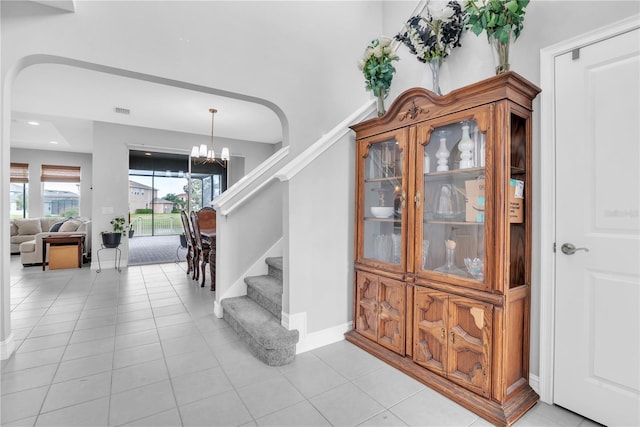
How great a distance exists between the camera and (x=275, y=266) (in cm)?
342

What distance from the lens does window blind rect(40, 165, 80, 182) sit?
8438mm

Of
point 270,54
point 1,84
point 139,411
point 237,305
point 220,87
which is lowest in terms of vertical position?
point 139,411

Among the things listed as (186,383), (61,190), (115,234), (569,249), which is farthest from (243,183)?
(61,190)

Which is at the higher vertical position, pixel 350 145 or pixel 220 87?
pixel 220 87

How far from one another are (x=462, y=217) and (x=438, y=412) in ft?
3.85

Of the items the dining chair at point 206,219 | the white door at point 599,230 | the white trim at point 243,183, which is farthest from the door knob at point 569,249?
the dining chair at point 206,219

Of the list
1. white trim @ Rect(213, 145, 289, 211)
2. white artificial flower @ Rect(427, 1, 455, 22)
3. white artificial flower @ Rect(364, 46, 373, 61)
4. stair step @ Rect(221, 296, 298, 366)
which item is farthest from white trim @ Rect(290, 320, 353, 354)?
white artificial flower @ Rect(427, 1, 455, 22)

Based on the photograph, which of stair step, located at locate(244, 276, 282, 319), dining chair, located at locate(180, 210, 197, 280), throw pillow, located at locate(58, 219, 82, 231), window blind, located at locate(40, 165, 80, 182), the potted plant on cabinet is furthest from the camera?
window blind, located at locate(40, 165, 80, 182)

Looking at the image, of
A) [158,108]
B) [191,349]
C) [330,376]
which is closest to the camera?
[330,376]

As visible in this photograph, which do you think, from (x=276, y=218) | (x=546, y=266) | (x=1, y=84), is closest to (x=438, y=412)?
(x=546, y=266)

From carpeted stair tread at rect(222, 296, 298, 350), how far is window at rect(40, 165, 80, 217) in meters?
8.38

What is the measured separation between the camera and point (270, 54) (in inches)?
110

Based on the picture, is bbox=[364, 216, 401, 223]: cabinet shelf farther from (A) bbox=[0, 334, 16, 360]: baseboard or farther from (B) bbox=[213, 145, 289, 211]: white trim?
(A) bbox=[0, 334, 16, 360]: baseboard

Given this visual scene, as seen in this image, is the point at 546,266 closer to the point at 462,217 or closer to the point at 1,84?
the point at 462,217
